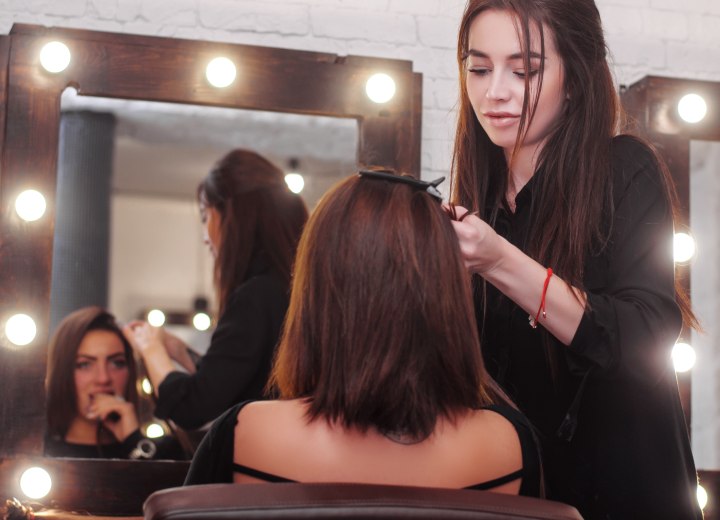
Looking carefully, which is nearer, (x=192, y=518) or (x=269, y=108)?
(x=192, y=518)

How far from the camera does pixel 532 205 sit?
1357 millimetres

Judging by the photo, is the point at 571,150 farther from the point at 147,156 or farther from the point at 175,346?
the point at 147,156

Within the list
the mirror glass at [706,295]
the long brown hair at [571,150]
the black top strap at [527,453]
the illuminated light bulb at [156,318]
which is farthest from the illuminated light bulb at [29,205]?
the mirror glass at [706,295]

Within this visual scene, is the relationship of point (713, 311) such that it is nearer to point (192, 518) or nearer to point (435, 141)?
point (435, 141)

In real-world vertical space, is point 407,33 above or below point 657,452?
above

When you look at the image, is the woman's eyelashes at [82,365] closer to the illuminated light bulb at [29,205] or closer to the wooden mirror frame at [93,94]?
the wooden mirror frame at [93,94]

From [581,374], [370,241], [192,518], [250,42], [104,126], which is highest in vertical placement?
[250,42]

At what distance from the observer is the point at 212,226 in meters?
1.97

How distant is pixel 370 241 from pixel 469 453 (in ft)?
0.77

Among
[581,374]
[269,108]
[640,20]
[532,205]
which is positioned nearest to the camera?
[581,374]

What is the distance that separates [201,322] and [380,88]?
58 centimetres

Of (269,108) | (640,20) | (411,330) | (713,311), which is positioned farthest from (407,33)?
(411,330)

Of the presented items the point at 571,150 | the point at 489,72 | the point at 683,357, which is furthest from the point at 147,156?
the point at 683,357

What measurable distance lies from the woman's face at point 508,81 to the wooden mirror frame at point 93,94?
62 centimetres
